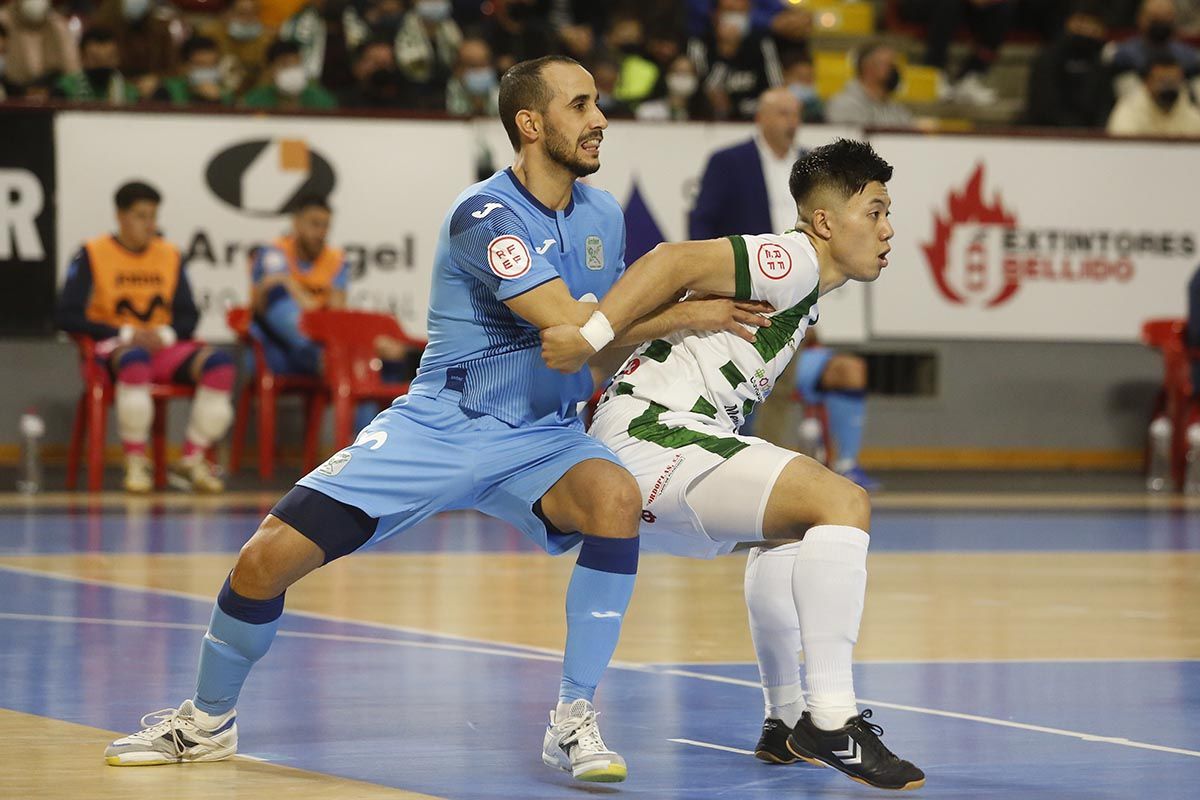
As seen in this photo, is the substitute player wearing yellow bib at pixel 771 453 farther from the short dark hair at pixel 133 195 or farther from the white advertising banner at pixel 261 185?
the white advertising banner at pixel 261 185

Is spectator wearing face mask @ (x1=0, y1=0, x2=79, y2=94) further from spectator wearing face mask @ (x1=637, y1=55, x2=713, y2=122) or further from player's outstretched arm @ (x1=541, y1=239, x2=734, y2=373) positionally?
player's outstretched arm @ (x1=541, y1=239, x2=734, y2=373)

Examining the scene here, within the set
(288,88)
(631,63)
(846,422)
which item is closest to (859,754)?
(846,422)

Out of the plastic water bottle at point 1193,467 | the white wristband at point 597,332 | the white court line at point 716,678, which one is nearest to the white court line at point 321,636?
the white court line at point 716,678

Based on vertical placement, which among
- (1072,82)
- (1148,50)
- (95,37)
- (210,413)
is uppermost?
(1148,50)

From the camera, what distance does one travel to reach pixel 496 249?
201 inches

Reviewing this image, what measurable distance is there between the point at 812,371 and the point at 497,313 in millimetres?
9729

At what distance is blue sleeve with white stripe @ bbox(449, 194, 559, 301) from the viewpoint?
508 centimetres

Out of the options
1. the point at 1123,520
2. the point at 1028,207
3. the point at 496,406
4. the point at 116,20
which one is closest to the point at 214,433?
the point at 116,20

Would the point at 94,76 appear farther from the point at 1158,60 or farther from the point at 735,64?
the point at 1158,60

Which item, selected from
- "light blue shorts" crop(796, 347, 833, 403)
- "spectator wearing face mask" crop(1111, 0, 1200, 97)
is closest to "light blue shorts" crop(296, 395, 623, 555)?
"light blue shorts" crop(796, 347, 833, 403)

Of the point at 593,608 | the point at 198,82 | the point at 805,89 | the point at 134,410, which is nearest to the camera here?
the point at 593,608

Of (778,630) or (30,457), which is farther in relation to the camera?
(30,457)

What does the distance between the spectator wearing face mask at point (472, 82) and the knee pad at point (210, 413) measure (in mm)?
3676

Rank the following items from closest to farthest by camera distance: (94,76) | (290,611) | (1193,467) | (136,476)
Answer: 1. (290,611)
2. (136,476)
3. (1193,467)
4. (94,76)
